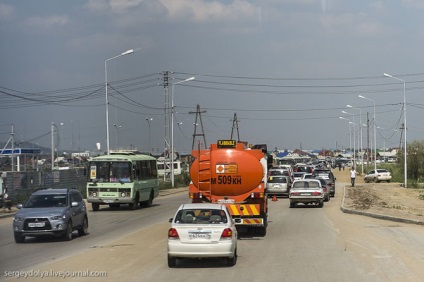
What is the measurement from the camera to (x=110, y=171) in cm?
3516

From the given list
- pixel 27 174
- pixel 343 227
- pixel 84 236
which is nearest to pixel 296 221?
pixel 343 227

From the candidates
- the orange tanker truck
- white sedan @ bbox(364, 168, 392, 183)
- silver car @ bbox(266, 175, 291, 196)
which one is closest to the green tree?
white sedan @ bbox(364, 168, 392, 183)

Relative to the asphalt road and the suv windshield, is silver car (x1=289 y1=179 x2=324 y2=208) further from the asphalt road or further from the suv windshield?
the suv windshield

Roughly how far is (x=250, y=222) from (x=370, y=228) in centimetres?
511

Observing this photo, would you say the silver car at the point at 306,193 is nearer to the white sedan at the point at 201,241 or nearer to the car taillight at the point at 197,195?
the car taillight at the point at 197,195

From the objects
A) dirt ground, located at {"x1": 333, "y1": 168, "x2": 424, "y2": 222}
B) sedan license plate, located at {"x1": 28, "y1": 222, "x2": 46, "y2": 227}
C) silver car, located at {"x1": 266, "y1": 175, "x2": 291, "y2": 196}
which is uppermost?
sedan license plate, located at {"x1": 28, "y1": 222, "x2": 46, "y2": 227}

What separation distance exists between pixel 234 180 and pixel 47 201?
6262mm

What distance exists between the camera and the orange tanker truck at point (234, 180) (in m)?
21.5

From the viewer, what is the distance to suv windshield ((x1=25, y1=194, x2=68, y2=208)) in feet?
A: 69.4

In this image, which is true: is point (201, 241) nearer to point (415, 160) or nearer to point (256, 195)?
point (256, 195)

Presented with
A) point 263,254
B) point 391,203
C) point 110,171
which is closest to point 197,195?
point 263,254

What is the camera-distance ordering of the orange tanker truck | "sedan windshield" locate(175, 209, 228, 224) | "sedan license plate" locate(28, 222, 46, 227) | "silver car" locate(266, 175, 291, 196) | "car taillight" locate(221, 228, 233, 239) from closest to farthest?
"car taillight" locate(221, 228, 233, 239)
"sedan windshield" locate(175, 209, 228, 224)
"sedan license plate" locate(28, 222, 46, 227)
the orange tanker truck
"silver car" locate(266, 175, 291, 196)

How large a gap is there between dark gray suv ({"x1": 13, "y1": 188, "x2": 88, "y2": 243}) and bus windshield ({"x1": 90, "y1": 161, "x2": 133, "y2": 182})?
1238 centimetres

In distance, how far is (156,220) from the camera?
28.8 m
